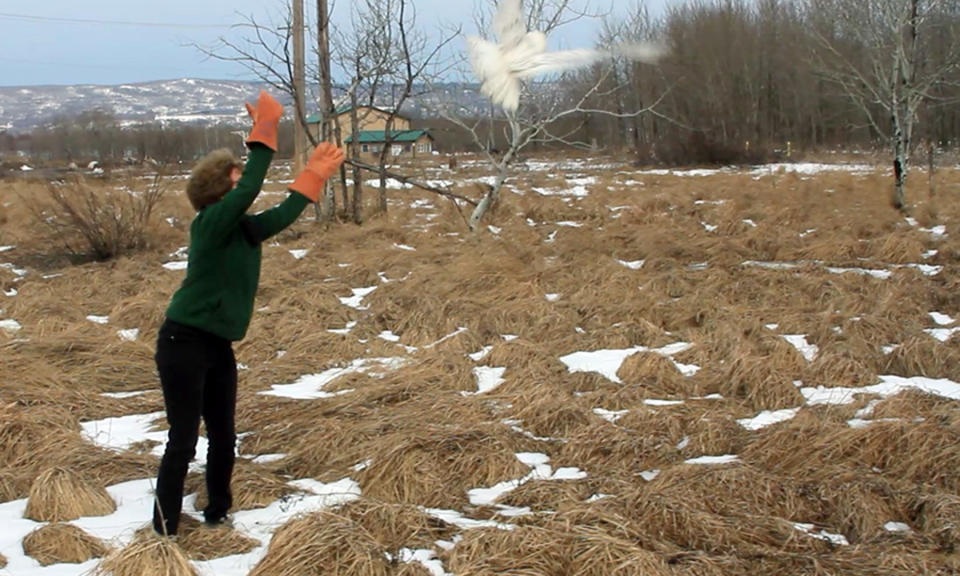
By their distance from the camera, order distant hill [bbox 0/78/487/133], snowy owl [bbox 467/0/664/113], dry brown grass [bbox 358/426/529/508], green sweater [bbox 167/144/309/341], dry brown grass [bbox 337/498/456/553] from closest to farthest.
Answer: green sweater [bbox 167/144/309/341] → dry brown grass [bbox 337/498/456/553] → dry brown grass [bbox 358/426/529/508] → snowy owl [bbox 467/0/664/113] → distant hill [bbox 0/78/487/133]

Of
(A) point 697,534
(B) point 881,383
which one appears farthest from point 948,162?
(A) point 697,534

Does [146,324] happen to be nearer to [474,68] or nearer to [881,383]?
[474,68]

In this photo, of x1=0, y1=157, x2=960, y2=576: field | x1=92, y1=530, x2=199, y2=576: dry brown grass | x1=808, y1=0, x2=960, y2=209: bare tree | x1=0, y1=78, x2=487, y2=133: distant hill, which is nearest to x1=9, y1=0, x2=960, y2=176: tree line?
x1=808, y1=0, x2=960, y2=209: bare tree

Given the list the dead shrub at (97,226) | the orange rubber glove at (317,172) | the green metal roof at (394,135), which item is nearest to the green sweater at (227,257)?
the orange rubber glove at (317,172)

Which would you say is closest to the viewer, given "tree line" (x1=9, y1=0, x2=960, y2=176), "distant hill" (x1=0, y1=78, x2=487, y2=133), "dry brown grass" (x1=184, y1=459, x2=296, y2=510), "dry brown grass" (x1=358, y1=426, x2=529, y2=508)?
"dry brown grass" (x1=184, y1=459, x2=296, y2=510)

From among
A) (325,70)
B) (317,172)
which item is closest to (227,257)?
(317,172)

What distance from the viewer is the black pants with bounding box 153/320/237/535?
117 inches

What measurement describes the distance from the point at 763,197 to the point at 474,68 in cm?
1199

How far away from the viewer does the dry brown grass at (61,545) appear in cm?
301

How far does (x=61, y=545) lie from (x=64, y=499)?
1.32 ft

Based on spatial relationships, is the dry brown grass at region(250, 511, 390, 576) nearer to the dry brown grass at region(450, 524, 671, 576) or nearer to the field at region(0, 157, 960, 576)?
the field at region(0, 157, 960, 576)

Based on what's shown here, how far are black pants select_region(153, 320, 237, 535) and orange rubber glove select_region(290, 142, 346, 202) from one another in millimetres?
615

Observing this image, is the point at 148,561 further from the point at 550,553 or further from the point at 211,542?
the point at 550,553

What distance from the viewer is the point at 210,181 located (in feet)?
10.1
